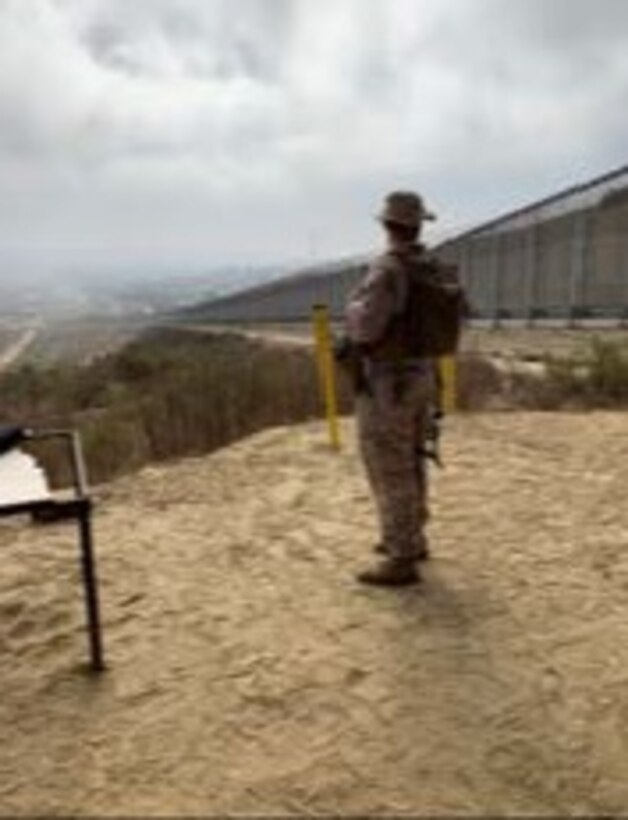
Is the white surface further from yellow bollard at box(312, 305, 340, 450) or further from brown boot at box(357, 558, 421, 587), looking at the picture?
yellow bollard at box(312, 305, 340, 450)

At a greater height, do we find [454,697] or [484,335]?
[454,697]

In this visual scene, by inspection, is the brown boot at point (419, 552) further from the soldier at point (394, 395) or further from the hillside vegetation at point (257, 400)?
the hillside vegetation at point (257, 400)

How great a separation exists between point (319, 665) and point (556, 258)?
29814 millimetres

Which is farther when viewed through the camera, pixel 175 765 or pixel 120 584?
pixel 120 584

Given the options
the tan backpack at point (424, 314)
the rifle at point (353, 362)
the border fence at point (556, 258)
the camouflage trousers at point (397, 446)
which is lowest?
the border fence at point (556, 258)

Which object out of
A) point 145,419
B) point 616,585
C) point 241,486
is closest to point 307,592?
point 616,585

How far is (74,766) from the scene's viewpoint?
5.64 m

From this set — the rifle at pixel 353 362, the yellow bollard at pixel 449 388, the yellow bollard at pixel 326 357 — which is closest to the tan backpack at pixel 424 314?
the rifle at pixel 353 362

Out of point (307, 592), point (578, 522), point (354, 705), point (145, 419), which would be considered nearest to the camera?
point (354, 705)

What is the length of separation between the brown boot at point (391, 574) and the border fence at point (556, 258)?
710 inches

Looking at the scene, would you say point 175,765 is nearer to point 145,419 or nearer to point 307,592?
point 307,592

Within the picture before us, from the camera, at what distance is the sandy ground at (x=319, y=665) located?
17.7 ft

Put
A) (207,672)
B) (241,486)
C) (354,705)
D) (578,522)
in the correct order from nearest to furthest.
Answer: (354,705) → (207,672) → (578,522) → (241,486)

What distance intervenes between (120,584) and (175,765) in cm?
261
